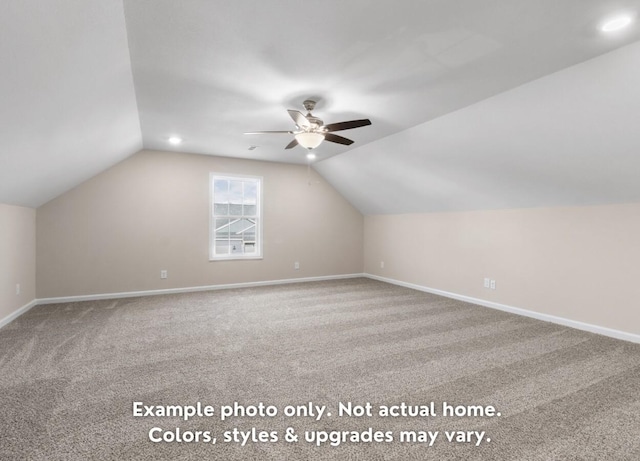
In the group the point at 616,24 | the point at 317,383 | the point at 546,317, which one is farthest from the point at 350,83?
the point at 546,317

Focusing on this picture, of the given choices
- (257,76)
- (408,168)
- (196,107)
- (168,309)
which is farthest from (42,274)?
(408,168)

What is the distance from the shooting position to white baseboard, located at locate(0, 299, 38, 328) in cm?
371

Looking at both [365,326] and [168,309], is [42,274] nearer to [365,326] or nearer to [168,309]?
[168,309]

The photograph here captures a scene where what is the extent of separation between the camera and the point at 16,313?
404cm

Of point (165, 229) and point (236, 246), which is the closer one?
point (165, 229)

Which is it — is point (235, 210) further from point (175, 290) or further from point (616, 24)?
point (616, 24)

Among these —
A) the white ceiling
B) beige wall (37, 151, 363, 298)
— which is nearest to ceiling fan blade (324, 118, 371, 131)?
the white ceiling

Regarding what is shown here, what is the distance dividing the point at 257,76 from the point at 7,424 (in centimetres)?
293

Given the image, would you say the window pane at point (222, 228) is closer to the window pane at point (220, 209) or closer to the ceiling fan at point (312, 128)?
the window pane at point (220, 209)

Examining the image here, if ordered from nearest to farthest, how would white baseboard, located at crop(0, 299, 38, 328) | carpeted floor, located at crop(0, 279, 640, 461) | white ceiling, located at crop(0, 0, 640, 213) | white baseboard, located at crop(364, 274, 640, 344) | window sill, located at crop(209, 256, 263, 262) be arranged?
carpeted floor, located at crop(0, 279, 640, 461)
white ceiling, located at crop(0, 0, 640, 213)
white baseboard, located at crop(364, 274, 640, 344)
white baseboard, located at crop(0, 299, 38, 328)
window sill, located at crop(209, 256, 263, 262)

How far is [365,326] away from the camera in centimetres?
383

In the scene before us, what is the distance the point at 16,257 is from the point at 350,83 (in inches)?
178

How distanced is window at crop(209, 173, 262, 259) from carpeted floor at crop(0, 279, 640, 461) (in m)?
1.88

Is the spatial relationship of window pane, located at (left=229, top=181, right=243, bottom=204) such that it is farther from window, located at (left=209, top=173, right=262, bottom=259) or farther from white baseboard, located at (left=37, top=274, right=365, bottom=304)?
white baseboard, located at (left=37, top=274, right=365, bottom=304)
